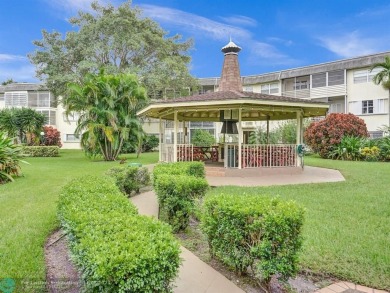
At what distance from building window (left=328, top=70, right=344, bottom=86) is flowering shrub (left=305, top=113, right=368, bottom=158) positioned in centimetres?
701

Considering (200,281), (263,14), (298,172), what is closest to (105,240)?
(200,281)

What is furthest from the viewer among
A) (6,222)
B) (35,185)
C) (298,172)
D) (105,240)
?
(298,172)

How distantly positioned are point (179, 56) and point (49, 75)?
11294 mm

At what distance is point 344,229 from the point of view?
540 centimetres

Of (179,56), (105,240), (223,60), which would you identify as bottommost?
(105,240)

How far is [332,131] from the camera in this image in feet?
71.9

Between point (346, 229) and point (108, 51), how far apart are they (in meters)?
24.6

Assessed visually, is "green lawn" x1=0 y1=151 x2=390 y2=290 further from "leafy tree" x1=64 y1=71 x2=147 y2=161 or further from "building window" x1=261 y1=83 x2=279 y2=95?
"building window" x1=261 y1=83 x2=279 y2=95

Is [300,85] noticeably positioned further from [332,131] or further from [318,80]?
[332,131]

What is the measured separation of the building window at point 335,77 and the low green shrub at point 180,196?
2717 centimetres

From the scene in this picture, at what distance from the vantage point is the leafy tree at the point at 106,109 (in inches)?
730

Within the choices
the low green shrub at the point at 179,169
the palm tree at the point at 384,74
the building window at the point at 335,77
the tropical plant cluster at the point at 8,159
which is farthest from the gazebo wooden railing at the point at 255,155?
the building window at the point at 335,77

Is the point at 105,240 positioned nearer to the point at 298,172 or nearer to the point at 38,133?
the point at 298,172

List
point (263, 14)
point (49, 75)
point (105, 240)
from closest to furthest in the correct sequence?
point (105, 240), point (263, 14), point (49, 75)
